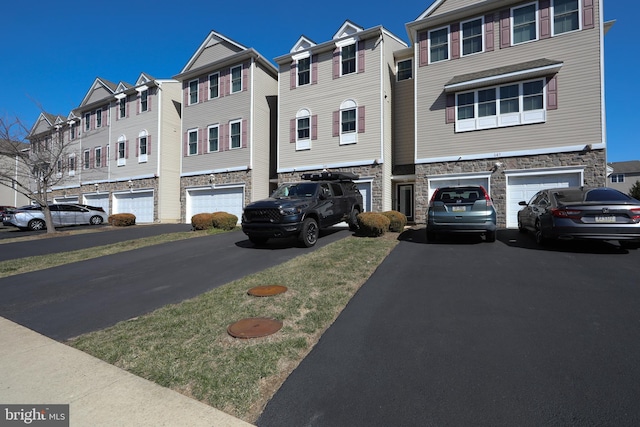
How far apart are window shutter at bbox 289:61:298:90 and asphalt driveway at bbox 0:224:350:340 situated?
1116 cm

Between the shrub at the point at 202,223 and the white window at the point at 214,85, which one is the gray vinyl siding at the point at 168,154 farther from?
the shrub at the point at 202,223

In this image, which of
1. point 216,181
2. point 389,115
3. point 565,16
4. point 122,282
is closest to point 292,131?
point 389,115

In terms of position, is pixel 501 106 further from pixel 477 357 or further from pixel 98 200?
pixel 98 200

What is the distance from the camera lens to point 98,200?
26391mm

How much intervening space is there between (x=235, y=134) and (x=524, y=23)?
50.4 feet

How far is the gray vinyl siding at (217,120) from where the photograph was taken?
1905 cm

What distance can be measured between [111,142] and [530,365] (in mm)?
29948

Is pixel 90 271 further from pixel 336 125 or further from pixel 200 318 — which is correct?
pixel 336 125

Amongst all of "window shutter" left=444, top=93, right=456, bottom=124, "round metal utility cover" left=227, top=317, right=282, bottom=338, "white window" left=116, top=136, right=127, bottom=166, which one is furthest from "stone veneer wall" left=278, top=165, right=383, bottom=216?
"white window" left=116, top=136, right=127, bottom=166

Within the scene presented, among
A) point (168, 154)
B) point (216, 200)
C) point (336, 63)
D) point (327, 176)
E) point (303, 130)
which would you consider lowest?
point (216, 200)

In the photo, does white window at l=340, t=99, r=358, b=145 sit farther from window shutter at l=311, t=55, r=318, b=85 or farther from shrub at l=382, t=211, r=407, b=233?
shrub at l=382, t=211, r=407, b=233

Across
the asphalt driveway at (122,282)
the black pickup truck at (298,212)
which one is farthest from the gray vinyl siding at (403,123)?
the asphalt driveway at (122,282)

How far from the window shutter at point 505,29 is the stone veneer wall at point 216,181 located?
14.0 m

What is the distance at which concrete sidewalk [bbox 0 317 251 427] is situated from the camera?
93.4 inches
